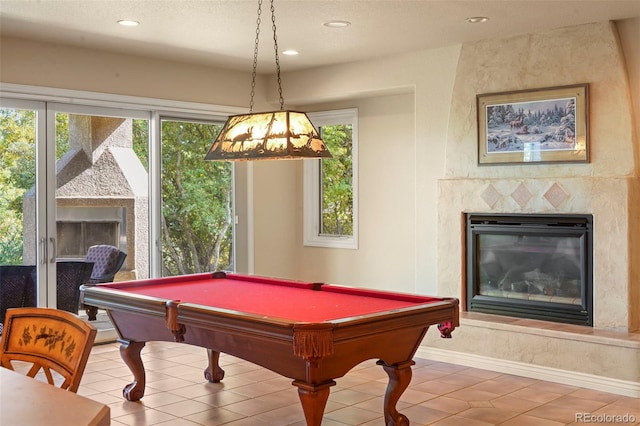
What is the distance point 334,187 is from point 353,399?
319 cm

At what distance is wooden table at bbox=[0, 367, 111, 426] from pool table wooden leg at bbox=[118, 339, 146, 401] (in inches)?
105

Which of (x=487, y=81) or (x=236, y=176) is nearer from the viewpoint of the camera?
(x=487, y=81)

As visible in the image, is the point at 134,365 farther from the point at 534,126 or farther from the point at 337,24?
the point at 534,126

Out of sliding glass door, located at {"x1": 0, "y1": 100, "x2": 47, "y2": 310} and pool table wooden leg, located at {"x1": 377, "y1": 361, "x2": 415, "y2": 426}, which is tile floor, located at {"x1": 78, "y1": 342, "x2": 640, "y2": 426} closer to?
pool table wooden leg, located at {"x1": 377, "y1": 361, "x2": 415, "y2": 426}

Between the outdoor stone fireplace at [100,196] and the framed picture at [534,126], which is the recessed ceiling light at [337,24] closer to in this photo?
the framed picture at [534,126]

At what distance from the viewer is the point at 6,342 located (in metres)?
2.51

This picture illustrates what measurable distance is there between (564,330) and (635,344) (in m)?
0.52

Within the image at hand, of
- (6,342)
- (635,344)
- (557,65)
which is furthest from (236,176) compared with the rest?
(6,342)

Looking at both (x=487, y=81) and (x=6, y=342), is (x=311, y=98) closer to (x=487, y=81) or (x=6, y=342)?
(x=487, y=81)

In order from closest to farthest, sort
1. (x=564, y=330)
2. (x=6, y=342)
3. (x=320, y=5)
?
(x=6, y=342) < (x=320, y=5) < (x=564, y=330)

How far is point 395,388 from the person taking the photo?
4027 mm

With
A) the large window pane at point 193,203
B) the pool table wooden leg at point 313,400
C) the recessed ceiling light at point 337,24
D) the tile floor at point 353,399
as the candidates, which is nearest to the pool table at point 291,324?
the pool table wooden leg at point 313,400

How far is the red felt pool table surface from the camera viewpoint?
3.79 metres

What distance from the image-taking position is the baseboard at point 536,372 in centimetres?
493
